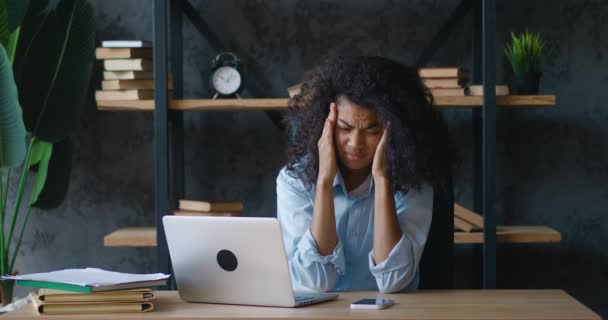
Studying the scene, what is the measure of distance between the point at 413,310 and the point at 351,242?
0.53m

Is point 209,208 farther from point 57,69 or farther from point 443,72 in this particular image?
point 443,72

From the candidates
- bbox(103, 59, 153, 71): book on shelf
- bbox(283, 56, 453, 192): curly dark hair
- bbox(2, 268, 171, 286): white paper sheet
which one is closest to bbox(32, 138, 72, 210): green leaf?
bbox(103, 59, 153, 71): book on shelf

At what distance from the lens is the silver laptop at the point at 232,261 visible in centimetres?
169

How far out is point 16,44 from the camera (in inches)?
120

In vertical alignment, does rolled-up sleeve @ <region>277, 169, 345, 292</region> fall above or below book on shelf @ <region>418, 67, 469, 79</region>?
below

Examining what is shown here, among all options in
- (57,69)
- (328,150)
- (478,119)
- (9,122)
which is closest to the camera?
(328,150)

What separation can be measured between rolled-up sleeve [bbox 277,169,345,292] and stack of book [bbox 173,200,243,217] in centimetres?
76

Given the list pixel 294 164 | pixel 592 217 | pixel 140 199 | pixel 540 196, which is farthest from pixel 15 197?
pixel 592 217

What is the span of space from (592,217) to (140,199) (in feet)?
5.89

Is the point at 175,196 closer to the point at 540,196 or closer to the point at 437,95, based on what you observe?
the point at 437,95

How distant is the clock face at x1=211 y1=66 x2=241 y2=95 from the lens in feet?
9.93

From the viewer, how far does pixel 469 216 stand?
2.94 meters

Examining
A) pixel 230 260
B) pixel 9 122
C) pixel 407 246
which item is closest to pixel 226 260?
pixel 230 260

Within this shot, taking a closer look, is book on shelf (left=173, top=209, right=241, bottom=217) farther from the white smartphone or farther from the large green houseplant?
the white smartphone
